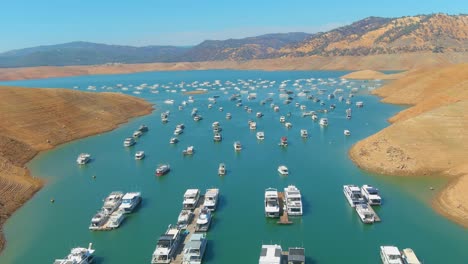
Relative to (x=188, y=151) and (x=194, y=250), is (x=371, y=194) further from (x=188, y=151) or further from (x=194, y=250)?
(x=188, y=151)

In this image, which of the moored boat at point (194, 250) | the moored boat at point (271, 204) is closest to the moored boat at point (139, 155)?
the moored boat at point (271, 204)

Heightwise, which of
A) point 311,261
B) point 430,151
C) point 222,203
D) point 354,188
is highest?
point 430,151

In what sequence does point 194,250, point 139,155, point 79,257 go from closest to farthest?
point 79,257 → point 194,250 → point 139,155

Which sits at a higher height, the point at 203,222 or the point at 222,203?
the point at 203,222

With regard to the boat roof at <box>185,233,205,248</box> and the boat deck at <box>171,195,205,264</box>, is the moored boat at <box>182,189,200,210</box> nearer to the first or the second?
the boat deck at <box>171,195,205,264</box>

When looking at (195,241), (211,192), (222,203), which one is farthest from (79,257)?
(222,203)

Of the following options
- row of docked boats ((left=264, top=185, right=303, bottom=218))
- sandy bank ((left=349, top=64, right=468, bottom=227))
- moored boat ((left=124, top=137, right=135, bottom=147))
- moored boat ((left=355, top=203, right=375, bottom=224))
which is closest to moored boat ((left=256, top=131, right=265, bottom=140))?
sandy bank ((left=349, top=64, right=468, bottom=227))

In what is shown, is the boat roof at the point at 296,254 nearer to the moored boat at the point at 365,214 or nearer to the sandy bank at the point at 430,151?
the moored boat at the point at 365,214
